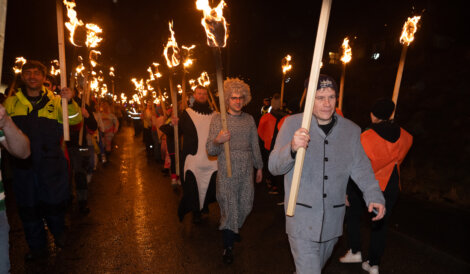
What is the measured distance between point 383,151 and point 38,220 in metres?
4.32

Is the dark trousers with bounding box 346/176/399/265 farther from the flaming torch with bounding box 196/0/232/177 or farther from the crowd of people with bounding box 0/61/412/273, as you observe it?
the flaming torch with bounding box 196/0/232/177

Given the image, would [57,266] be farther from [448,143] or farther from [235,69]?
[235,69]

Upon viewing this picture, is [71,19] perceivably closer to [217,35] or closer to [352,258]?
[217,35]

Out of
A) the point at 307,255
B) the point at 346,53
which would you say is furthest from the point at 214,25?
the point at 346,53

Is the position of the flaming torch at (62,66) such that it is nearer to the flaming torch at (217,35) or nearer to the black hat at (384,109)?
the flaming torch at (217,35)

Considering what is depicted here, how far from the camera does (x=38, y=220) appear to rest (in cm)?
400

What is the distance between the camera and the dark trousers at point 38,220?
392 centimetres

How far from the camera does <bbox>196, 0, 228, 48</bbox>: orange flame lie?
137 inches

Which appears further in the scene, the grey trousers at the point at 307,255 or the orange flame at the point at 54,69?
the orange flame at the point at 54,69

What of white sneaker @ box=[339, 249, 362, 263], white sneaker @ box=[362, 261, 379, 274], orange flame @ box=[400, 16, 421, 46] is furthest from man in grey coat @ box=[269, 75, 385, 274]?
orange flame @ box=[400, 16, 421, 46]

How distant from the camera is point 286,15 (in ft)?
43.7

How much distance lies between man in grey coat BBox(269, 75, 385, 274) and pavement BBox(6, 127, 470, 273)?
933 millimetres

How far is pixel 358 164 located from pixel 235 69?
1262 centimetres

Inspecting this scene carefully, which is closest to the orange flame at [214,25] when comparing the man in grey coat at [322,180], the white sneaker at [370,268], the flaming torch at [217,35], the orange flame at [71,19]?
the flaming torch at [217,35]
